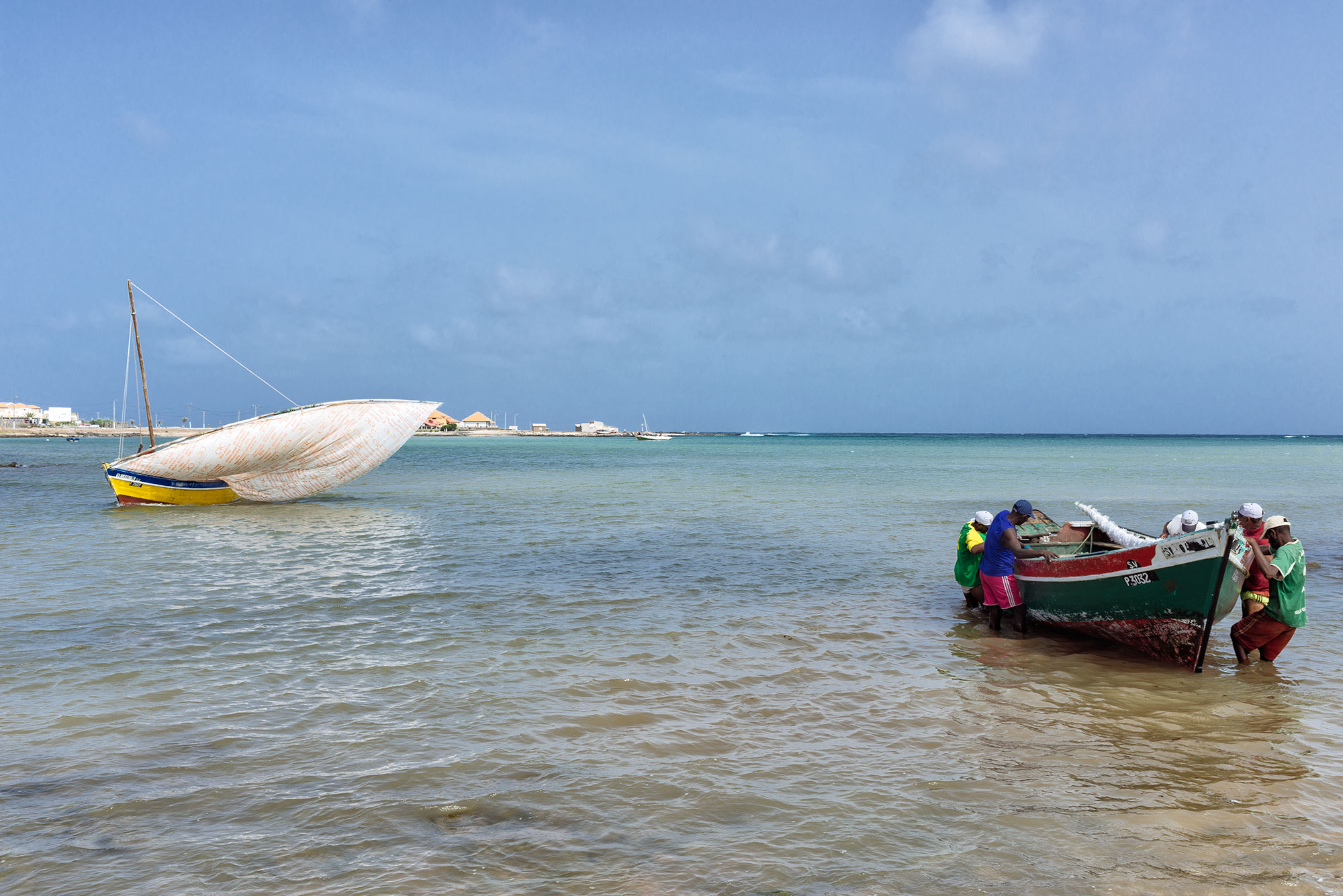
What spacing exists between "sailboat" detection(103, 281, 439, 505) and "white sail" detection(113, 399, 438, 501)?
0.09 feet

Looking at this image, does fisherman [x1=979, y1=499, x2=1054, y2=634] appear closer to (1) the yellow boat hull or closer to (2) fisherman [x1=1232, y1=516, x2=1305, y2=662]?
(2) fisherman [x1=1232, y1=516, x2=1305, y2=662]

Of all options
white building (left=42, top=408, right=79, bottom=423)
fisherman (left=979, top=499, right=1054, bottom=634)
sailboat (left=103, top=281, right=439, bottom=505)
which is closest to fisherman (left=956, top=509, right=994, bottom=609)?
fisherman (left=979, top=499, right=1054, bottom=634)

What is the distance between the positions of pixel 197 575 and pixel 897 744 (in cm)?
1437

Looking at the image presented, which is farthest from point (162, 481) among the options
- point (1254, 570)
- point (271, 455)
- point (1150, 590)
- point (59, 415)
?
point (59, 415)

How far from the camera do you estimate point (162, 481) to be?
29.8 meters

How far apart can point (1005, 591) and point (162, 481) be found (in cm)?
2971

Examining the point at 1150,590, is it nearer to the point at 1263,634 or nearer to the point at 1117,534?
the point at 1263,634

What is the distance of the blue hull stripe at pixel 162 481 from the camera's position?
29.1 metres

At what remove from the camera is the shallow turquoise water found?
17.5ft

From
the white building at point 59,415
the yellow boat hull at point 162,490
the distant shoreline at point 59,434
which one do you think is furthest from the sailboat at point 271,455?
the white building at point 59,415

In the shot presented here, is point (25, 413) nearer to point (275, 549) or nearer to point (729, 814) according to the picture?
point (275, 549)

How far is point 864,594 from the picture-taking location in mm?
14555

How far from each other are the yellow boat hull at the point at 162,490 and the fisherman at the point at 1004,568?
95.3 ft

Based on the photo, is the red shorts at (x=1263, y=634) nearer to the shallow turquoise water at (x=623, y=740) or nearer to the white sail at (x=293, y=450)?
the shallow turquoise water at (x=623, y=740)
